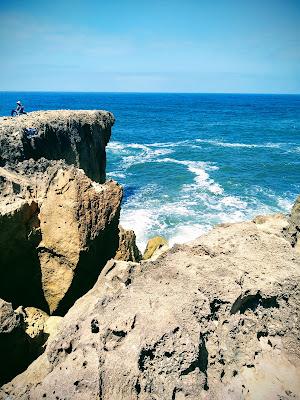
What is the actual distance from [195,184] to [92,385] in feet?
107

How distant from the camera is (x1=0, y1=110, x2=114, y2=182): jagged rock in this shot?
1744 cm

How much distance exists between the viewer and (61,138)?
22094mm

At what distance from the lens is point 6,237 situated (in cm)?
873

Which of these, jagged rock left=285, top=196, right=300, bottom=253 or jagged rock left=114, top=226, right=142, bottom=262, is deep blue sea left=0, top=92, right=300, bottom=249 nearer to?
jagged rock left=114, top=226, right=142, bottom=262

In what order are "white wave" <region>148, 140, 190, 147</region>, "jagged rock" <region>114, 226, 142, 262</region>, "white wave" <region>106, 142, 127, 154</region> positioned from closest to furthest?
"jagged rock" <region>114, 226, 142, 262</region>, "white wave" <region>106, 142, 127, 154</region>, "white wave" <region>148, 140, 190, 147</region>

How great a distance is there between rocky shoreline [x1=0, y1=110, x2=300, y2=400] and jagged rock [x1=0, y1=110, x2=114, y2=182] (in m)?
6.75

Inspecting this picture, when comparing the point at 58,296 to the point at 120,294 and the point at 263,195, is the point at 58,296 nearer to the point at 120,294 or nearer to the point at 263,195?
the point at 120,294

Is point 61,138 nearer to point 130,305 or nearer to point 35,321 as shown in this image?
point 35,321

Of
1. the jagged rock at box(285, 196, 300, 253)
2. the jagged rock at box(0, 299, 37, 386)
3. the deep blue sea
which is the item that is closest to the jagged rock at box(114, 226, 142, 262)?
the jagged rock at box(0, 299, 37, 386)

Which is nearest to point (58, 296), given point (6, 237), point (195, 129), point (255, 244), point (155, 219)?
point (6, 237)

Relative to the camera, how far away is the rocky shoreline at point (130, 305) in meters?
5.73

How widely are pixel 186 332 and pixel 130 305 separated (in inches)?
43.8

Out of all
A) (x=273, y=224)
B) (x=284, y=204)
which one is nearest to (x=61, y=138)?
(x=273, y=224)

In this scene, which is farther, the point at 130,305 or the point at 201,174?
the point at 201,174
